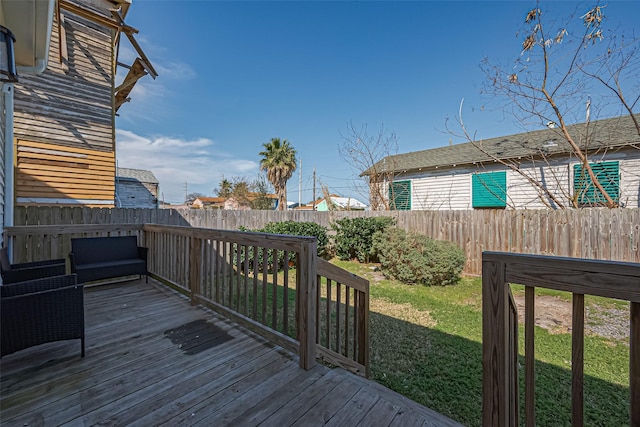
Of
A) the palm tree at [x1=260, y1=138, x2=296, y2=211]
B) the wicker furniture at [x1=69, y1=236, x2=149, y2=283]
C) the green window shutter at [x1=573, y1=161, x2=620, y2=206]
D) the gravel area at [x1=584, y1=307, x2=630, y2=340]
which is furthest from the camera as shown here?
the palm tree at [x1=260, y1=138, x2=296, y2=211]

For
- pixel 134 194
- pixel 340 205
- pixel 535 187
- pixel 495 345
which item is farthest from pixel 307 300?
pixel 134 194

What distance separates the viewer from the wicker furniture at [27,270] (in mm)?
2686

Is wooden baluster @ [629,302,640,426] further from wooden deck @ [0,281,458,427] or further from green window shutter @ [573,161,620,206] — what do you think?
green window shutter @ [573,161,620,206]

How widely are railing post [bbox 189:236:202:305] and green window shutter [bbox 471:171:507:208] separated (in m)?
9.77

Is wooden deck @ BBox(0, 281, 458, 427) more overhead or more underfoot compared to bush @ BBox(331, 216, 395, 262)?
more underfoot

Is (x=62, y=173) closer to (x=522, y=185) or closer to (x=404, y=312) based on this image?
(x=404, y=312)

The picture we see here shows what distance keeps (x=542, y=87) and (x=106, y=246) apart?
34.3 feet

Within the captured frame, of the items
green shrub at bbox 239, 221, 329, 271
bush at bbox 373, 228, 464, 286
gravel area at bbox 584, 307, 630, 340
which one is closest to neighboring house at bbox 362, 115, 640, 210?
bush at bbox 373, 228, 464, 286

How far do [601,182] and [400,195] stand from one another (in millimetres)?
6160

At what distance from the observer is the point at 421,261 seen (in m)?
5.82

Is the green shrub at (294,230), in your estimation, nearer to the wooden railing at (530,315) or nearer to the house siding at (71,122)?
the house siding at (71,122)

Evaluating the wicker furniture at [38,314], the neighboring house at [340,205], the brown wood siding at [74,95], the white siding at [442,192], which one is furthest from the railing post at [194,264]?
the white siding at [442,192]

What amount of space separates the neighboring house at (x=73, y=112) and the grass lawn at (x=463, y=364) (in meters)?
7.25

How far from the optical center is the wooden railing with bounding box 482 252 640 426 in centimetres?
90
